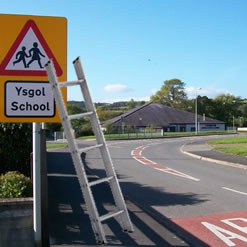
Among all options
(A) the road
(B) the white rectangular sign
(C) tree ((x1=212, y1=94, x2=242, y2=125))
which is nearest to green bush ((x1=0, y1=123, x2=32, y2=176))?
(A) the road

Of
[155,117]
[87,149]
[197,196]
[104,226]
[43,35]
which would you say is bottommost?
[197,196]

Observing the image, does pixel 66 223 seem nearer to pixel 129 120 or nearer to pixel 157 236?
pixel 157 236

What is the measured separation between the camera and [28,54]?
3650 millimetres

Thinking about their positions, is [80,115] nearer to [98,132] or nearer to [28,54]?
[98,132]

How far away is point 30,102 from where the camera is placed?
3.63m

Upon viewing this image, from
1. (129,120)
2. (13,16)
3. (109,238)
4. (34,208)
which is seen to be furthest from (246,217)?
(129,120)

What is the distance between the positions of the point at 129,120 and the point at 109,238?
64745 millimetres

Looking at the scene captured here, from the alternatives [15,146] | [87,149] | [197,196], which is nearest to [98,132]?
[87,149]

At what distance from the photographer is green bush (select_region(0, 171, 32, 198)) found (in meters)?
5.05

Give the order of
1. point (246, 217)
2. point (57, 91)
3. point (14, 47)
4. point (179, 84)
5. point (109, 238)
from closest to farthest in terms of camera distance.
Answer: point (57, 91) < point (14, 47) < point (109, 238) < point (246, 217) < point (179, 84)

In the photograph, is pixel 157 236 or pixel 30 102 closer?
pixel 30 102

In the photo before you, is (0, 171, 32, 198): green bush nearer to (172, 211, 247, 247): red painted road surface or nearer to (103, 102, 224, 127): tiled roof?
(172, 211, 247, 247): red painted road surface

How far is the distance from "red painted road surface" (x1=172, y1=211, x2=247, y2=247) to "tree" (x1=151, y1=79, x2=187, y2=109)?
10117 centimetres

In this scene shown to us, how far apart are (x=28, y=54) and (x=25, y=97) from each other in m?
0.45
